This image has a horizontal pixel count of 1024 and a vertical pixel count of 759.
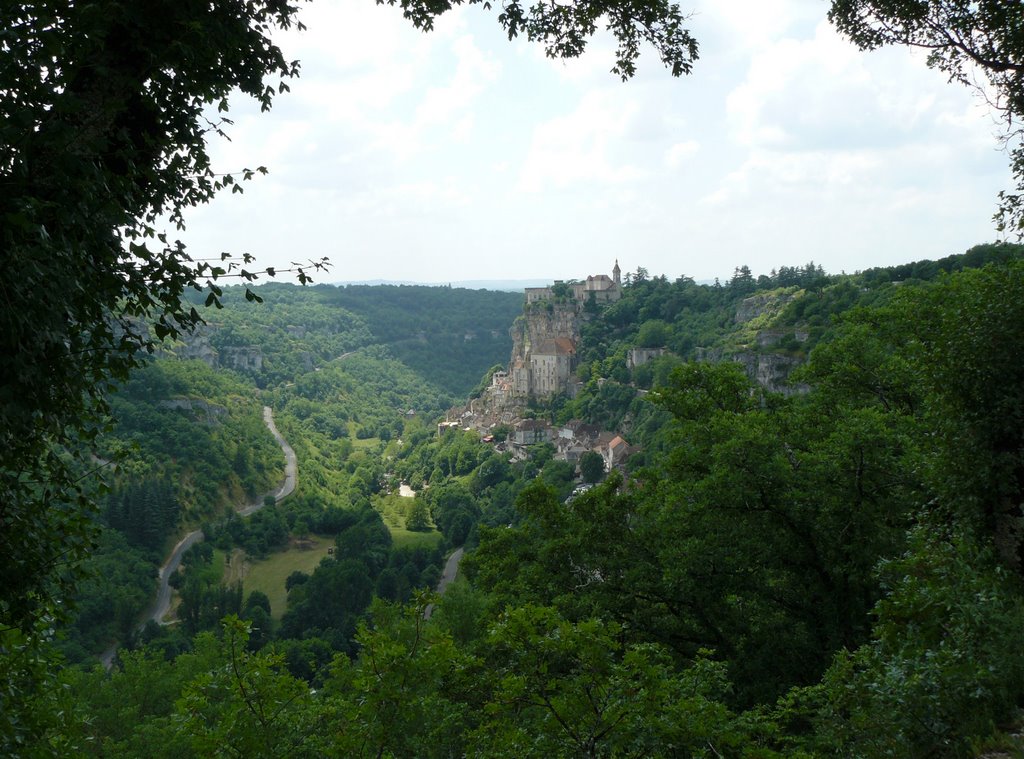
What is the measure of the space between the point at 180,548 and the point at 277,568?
9.07 metres

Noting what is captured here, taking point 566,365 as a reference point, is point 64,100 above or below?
above

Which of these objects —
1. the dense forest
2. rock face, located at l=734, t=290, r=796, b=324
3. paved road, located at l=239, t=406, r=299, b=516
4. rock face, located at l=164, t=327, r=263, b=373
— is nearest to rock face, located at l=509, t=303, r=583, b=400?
rock face, located at l=734, t=290, r=796, b=324

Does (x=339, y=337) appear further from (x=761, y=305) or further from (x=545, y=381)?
(x=761, y=305)

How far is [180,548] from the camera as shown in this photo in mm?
64125

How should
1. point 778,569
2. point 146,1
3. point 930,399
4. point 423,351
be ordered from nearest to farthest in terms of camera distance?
point 146,1
point 930,399
point 778,569
point 423,351

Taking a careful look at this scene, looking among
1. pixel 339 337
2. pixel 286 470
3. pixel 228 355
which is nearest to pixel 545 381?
pixel 286 470

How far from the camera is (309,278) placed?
18.5 ft

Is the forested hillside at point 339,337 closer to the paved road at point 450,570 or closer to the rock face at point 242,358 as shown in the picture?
the rock face at point 242,358

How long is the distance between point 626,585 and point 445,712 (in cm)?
488

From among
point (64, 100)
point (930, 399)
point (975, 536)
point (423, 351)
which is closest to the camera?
point (64, 100)

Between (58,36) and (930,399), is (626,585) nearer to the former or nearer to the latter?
(930,399)

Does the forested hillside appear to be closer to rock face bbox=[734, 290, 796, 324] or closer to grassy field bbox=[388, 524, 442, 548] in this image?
grassy field bbox=[388, 524, 442, 548]

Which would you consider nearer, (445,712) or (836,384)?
(445,712)

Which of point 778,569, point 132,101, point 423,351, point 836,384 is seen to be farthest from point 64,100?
point 423,351
